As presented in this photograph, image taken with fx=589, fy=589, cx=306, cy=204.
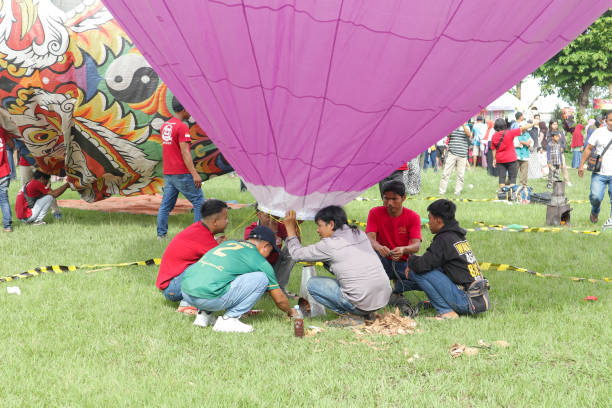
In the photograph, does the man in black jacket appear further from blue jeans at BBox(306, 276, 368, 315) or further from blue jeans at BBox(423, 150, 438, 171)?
blue jeans at BBox(423, 150, 438, 171)

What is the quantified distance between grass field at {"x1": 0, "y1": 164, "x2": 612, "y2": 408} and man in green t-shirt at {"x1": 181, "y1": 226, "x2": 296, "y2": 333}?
0.59 feet

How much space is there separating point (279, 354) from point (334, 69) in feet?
6.96

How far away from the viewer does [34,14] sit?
793 centimetres

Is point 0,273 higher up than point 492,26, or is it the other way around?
point 492,26

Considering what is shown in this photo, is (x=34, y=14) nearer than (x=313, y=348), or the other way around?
(x=313, y=348)

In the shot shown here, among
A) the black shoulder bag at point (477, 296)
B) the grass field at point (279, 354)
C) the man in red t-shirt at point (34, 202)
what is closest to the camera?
the grass field at point (279, 354)

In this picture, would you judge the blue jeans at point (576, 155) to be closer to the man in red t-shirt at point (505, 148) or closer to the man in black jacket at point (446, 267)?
the man in red t-shirt at point (505, 148)

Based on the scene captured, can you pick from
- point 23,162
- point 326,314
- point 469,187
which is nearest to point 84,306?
point 326,314

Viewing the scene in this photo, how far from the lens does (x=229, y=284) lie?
16.1 feet

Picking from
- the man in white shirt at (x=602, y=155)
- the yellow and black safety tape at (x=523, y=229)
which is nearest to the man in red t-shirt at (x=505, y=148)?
the man in white shirt at (x=602, y=155)

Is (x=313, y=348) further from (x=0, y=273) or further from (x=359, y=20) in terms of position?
(x=0, y=273)

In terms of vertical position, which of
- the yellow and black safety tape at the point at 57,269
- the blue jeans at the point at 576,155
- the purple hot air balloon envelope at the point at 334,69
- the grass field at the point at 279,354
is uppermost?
the purple hot air balloon envelope at the point at 334,69

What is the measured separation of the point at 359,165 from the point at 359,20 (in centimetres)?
133

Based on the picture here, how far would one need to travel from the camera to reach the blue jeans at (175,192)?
27.2ft
